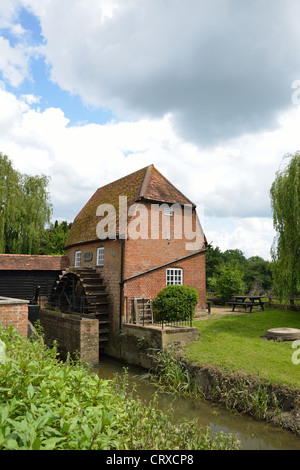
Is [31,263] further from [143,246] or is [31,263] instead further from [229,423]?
[229,423]

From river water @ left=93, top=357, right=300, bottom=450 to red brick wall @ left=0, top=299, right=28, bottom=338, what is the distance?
3410mm

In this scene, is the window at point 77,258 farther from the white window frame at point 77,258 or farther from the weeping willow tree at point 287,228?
the weeping willow tree at point 287,228

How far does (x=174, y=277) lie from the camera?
16078mm

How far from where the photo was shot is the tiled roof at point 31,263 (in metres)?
17.8

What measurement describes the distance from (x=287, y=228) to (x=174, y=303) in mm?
5711

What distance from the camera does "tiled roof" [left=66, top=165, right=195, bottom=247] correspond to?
1603 cm

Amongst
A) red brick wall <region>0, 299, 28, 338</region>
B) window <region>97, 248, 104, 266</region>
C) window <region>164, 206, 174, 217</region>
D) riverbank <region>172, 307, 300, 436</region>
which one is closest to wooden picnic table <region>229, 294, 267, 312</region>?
riverbank <region>172, 307, 300, 436</region>

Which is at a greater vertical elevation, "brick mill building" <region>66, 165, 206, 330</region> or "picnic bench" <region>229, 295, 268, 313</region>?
"brick mill building" <region>66, 165, 206, 330</region>

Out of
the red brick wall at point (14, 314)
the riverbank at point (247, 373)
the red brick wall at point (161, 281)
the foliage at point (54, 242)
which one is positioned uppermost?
the foliage at point (54, 242)

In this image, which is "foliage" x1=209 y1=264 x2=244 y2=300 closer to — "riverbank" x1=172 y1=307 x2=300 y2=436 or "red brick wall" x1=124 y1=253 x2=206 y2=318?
"red brick wall" x1=124 y1=253 x2=206 y2=318

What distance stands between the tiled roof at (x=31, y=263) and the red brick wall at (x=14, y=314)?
32.4 feet

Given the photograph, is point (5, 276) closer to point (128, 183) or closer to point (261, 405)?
point (128, 183)

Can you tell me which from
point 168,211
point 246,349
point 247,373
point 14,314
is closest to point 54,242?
point 168,211

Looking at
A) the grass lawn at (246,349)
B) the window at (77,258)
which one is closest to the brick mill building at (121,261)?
the window at (77,258)
